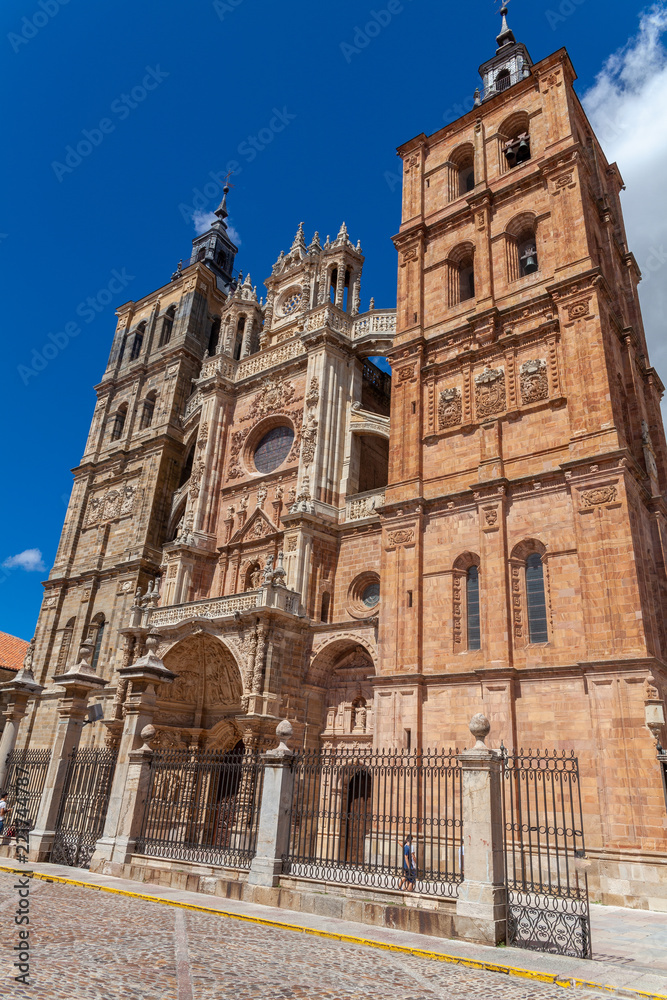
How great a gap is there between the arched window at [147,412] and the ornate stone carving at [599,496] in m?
24.6

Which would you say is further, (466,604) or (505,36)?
(505,36)

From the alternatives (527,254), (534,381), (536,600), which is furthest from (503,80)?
(536,600)

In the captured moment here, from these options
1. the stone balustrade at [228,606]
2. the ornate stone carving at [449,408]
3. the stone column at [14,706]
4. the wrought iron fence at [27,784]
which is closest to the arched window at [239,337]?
the stone balustrade at [228,606]

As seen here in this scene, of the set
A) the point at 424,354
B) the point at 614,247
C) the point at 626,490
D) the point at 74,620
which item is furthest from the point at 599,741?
the point at 74,620

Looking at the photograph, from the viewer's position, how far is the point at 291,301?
30.0 meters

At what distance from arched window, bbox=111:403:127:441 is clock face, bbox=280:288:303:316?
12.1 m

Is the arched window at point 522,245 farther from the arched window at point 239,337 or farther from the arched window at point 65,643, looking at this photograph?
the arched window at point 65,643

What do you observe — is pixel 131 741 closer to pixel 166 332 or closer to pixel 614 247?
pixel 614 247

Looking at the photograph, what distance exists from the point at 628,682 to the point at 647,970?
7.14m

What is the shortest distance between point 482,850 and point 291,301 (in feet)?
83.8

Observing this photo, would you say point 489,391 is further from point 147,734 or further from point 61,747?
point 61,747

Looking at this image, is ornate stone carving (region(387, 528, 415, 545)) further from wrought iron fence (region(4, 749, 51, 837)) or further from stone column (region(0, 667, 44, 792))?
stone column (region(0, 667, 44, 792))

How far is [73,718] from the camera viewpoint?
1520 cm

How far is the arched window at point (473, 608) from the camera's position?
17.1 meters
